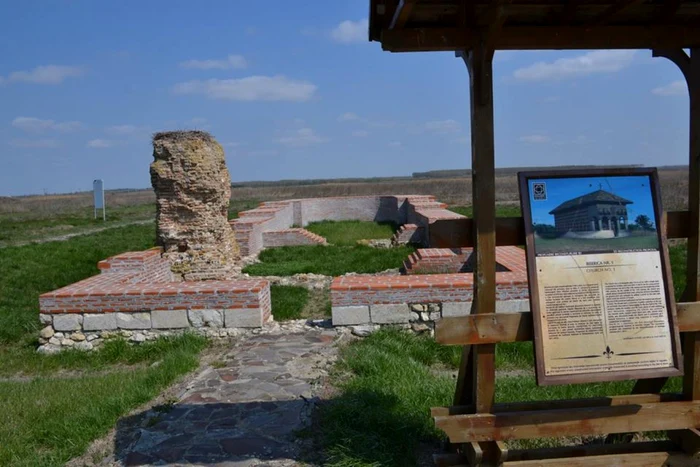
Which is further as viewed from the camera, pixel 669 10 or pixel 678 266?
pixel 678 266

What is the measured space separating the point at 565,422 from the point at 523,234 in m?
1.11

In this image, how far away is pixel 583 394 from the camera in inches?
195

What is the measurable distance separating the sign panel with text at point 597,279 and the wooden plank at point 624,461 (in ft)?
1.71

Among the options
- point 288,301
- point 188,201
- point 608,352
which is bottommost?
point 288,301

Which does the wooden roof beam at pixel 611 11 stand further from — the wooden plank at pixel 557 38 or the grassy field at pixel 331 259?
the grassy field at pixel 331 259

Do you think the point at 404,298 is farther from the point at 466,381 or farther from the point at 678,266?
the point at 678,266

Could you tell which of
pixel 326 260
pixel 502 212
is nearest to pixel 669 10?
pixel 326 260

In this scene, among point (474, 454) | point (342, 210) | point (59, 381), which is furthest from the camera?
point (342, 210)

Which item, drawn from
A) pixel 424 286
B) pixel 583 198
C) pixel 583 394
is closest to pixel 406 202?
pixel 424 286

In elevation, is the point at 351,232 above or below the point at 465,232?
below

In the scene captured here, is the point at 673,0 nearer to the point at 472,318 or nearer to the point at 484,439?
the point at 472,318

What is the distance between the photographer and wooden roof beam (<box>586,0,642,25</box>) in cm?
323

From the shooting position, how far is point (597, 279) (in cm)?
324

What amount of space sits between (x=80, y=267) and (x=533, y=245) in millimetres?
11773
